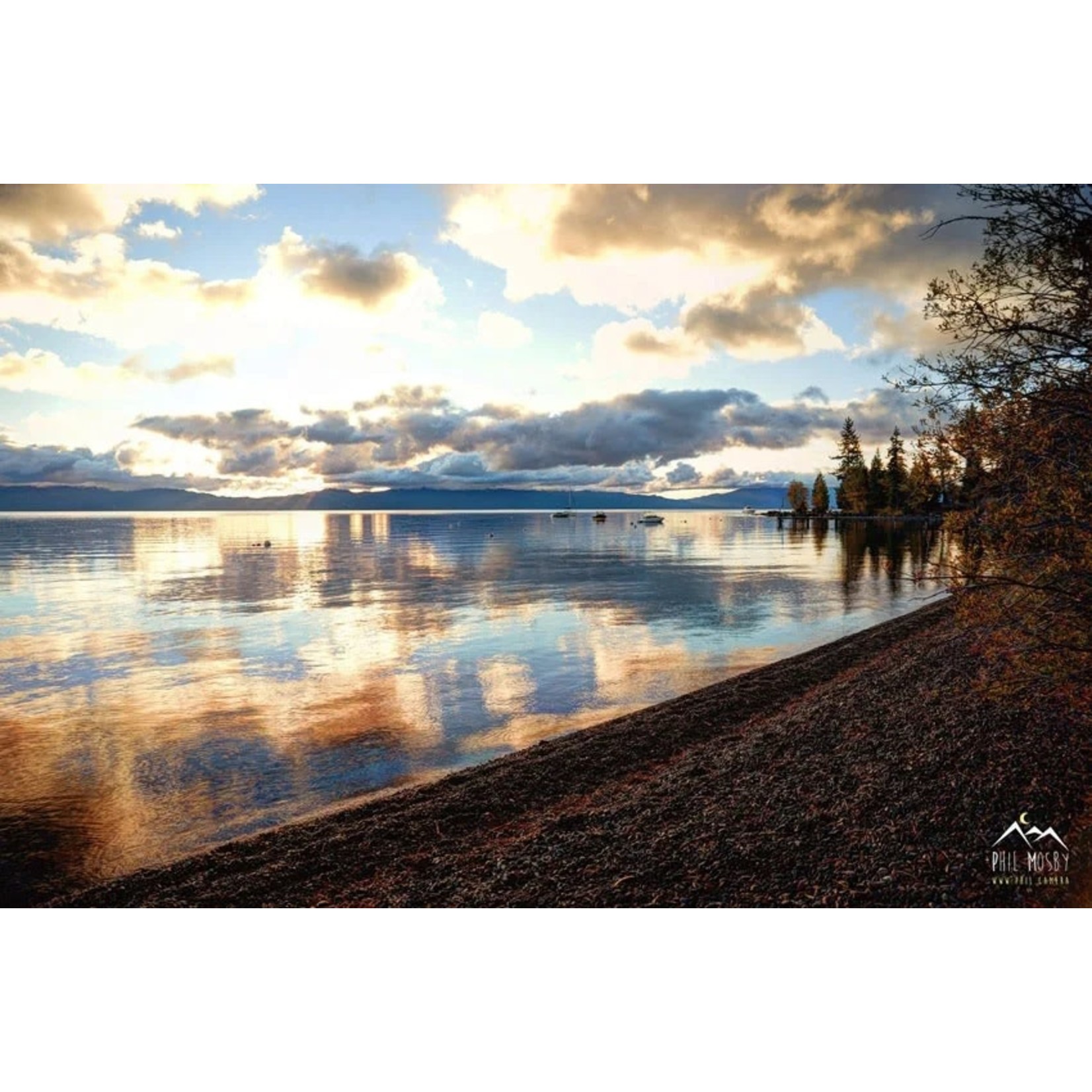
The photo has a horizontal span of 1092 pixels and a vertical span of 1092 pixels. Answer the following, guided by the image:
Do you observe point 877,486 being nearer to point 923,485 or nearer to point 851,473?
point 851,473

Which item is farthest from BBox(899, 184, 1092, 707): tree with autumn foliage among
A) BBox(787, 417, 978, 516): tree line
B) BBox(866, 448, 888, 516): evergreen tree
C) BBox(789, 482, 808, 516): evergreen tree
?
BBox(789, 482, 808, 516): evergreen tree

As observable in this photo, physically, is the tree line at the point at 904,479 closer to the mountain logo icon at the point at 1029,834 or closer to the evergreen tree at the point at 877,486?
the evergreen tree at the point at 877,486

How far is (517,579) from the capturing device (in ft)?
112

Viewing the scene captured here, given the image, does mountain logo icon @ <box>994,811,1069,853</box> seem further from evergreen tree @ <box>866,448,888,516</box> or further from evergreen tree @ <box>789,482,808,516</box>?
evergreen tree @ <box>789,482,808,516</box>

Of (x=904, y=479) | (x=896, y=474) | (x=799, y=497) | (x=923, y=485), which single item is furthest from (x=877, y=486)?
(x=799, y=497)

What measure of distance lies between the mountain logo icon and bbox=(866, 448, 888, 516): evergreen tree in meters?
7.35

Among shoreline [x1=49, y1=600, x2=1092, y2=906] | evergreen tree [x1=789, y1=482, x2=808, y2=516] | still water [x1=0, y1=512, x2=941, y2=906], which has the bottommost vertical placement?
still water [x1=0, y1=512, x2=941, y2=906]

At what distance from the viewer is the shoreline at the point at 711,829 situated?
5.98 metres

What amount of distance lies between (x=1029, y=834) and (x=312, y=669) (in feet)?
43.8

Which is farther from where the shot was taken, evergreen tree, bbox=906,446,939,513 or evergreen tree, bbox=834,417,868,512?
evergreen tree, bbox=834,417,868,512

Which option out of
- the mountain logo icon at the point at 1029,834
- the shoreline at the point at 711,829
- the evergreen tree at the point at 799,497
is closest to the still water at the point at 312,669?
the shoreline at the point at 711,829

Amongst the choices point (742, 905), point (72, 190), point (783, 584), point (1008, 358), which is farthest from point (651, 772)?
point (783, 584)

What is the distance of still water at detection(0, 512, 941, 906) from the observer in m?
8.65

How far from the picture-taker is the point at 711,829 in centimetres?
666
